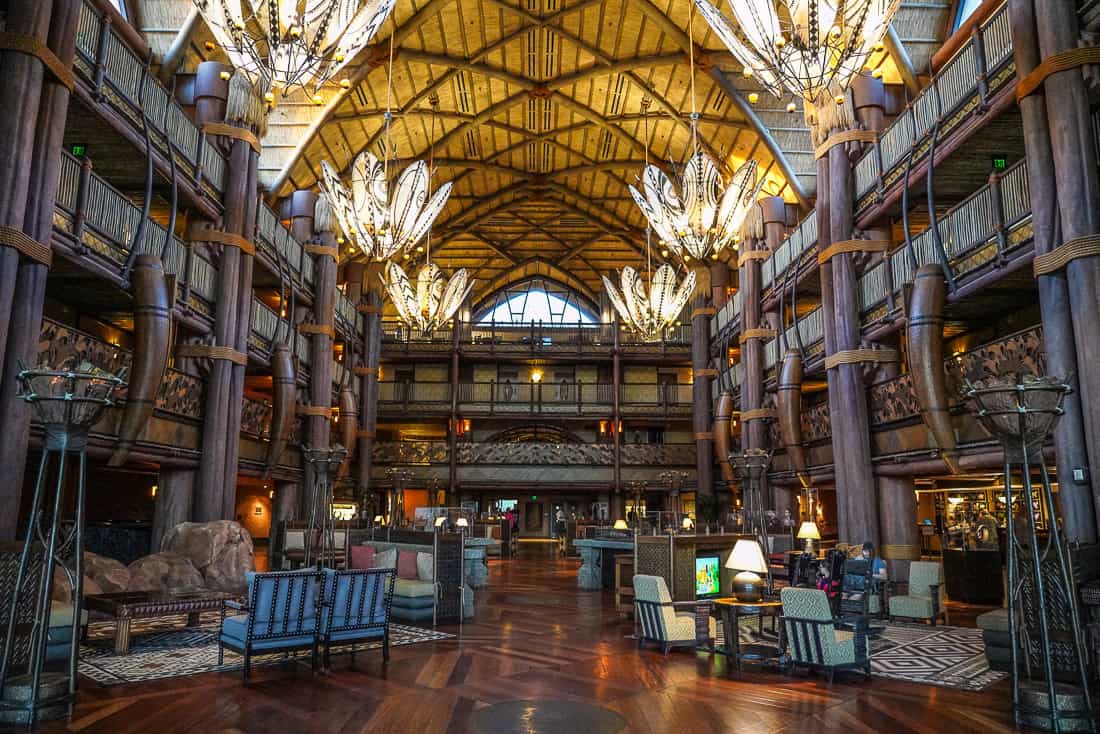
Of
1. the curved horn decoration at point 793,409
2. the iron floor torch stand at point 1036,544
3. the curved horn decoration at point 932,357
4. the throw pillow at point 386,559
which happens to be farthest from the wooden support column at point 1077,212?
the curved horn decoration at point 793,409

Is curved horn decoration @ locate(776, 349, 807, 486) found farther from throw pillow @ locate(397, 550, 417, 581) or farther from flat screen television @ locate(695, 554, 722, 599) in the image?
throw pillow @ locate(397, 550, 417, 581)

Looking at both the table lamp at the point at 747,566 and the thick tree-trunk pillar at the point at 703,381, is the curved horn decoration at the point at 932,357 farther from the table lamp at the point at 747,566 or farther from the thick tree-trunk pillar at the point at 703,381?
the thick tree-trunk pillar at the point at 703,381

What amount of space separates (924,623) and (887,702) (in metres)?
5.08

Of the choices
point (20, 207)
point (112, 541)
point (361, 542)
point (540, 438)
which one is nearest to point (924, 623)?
point (361, 542)

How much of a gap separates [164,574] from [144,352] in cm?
326

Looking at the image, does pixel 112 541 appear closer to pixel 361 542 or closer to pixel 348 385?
pixel 361 542

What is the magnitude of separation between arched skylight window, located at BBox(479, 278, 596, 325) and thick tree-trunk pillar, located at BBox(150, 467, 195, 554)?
2183 cm

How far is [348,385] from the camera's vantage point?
77.9 ft

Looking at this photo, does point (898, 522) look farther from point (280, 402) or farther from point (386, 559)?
point (280, 402)


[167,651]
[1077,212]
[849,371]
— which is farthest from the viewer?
[849,371]

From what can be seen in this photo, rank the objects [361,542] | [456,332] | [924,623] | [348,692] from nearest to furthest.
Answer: [348,692]
[924,623]
[361,542]
[456,332]

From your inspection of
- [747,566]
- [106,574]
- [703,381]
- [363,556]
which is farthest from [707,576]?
[703,381]

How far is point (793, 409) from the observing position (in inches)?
672

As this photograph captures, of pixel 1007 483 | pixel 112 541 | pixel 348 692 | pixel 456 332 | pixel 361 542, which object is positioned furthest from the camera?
pixel 456 332
